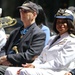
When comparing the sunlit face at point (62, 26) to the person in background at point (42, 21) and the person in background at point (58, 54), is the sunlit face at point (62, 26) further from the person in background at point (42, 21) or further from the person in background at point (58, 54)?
the person in background at point (42, 21)

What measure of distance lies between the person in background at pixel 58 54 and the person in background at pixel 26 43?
184 mm

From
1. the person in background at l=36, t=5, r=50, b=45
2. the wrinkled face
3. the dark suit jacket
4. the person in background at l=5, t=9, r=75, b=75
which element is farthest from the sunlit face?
the person in background at l=36, t=5, r=50, b=45

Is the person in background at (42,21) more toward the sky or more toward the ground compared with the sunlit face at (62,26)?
more toward the ground

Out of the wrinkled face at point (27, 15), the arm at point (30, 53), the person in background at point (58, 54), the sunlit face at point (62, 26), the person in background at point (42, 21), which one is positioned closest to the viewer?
the person in background at point (58, 54)

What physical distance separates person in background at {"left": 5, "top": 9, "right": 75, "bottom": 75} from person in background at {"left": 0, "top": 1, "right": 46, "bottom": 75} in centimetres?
18

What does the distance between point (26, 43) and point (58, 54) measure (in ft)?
2.50

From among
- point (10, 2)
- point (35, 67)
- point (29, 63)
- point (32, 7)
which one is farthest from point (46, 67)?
point (10, 2)

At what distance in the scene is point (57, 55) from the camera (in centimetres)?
562

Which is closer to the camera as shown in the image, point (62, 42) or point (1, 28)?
point (62, 42)

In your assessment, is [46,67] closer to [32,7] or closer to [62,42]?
[62,42]

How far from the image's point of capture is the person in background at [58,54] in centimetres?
547

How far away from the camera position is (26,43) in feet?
20.3

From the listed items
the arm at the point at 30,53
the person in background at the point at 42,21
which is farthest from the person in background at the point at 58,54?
the person in background at the point at 42,21

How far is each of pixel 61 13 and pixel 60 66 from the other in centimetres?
81
